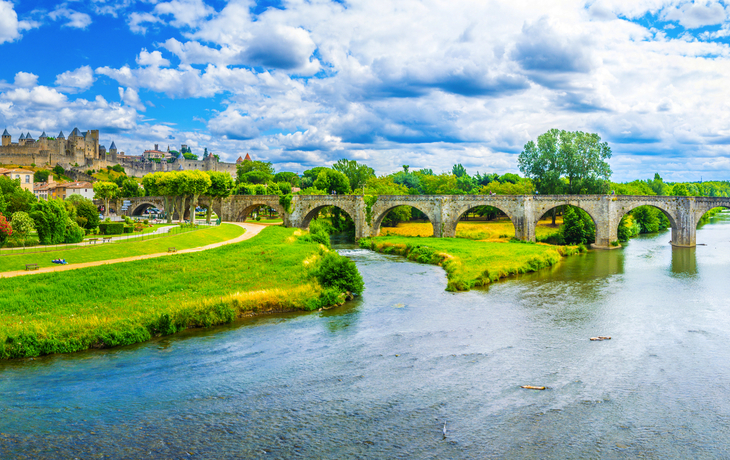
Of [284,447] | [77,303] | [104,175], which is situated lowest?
[284,447]

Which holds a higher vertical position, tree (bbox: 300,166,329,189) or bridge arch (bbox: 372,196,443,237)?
tree (bbox: 300,166,329,189)

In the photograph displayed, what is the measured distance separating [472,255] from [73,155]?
4972 inches

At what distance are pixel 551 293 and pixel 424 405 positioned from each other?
20222 millimetres

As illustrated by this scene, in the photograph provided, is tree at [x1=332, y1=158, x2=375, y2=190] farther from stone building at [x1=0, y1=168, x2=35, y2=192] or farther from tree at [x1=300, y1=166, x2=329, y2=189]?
stone building at [x1=0, y1=168, x2=35, y2=192]

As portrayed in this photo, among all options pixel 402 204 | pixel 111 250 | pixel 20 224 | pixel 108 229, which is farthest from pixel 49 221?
pixel 402 204

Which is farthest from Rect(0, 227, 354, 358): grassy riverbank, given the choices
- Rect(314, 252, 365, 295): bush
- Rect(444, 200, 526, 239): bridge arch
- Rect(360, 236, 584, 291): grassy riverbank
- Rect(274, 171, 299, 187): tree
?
Rect(274, 171, 299, 187): tree

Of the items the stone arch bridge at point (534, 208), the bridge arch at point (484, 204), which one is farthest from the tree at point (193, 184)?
the bridge arch at point (484, 204)

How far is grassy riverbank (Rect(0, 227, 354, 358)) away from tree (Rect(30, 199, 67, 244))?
24.5ft

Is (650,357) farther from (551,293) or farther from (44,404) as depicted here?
(44,404)

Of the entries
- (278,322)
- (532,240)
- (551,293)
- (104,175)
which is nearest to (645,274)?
(551,293)

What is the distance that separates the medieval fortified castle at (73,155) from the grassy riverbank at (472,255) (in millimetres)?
104305

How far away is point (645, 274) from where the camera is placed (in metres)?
40.5

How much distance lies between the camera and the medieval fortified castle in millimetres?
123875

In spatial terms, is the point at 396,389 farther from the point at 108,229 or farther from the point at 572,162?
the point at 572,162
